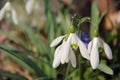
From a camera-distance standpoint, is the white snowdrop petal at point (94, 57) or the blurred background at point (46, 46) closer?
the white snowdrop petal at point (94, 57)

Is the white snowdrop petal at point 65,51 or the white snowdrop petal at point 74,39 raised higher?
the white snowdrop petal at point 74,39

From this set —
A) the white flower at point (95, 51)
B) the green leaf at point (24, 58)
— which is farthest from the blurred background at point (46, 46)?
the white flower at point (95, 51)

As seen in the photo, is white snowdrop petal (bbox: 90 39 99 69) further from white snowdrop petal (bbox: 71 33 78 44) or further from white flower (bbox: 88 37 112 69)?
white snowdrop petal (bbox: 71 33 78 44)

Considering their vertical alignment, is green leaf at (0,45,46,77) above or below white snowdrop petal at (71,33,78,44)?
below

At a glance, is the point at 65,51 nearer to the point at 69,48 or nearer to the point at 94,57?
the point at 69,48

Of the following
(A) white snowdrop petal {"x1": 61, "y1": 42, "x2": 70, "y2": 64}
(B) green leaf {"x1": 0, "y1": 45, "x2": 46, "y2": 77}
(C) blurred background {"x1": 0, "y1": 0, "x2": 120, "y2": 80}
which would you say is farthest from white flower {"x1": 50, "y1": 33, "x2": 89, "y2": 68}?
(B) green leaf {"x1": 0, "y1": 45, "x2": 46, "y2": 77}

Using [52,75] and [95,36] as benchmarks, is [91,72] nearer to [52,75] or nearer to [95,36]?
[52,75]

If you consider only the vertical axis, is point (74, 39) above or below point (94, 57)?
above

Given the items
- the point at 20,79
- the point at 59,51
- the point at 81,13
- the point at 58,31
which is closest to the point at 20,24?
the point at 58,31

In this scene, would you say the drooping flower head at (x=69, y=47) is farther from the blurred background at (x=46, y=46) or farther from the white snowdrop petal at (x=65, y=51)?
the blurred background at (x=46, y=46)

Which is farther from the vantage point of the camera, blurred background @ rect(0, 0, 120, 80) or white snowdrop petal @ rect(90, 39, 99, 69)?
blurred background @ rect(0, 0, 120, 80)

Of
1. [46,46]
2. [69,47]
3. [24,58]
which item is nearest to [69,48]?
[69,47]
